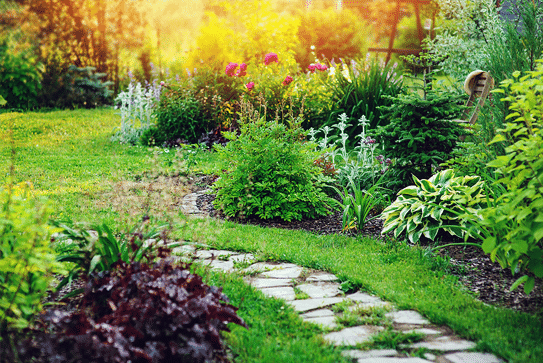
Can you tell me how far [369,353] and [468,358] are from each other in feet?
1.55

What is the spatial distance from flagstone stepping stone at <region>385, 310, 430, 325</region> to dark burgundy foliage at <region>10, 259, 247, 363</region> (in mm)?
934

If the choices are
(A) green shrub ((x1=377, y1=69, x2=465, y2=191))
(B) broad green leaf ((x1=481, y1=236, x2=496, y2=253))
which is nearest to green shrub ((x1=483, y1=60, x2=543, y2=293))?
(B) broad green leaf ((x1=481, y1=236, x2=496, y2=253))

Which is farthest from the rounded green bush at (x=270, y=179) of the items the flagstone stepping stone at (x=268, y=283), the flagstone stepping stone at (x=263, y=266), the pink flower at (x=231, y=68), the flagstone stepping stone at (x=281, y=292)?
the pink flower at (x=231, y=68)

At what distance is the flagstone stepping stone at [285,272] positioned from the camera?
3287 mm

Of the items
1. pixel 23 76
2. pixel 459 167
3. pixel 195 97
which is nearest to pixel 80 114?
pixel 23 76

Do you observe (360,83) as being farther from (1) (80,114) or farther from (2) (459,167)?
(1) (80,114)

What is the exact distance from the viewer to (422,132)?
4.72 metres

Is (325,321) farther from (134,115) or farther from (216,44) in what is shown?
(216,44)

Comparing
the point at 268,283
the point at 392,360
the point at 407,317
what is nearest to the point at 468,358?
the point at 392,360

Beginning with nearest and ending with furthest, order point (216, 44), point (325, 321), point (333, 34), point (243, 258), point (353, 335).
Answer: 1. point (353, 335)
2. point (325, 321)
3. point (243, 258)
4. point (216, 44)
5. point (333, 34)

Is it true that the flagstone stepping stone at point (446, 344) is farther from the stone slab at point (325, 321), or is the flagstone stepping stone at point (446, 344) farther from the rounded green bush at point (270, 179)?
the rounded green bush at point (270, 179)

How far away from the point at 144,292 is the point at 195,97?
7.05 meters

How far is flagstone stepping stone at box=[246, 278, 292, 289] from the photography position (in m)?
3.13

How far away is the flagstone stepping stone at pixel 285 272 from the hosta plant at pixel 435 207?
1.11 m
